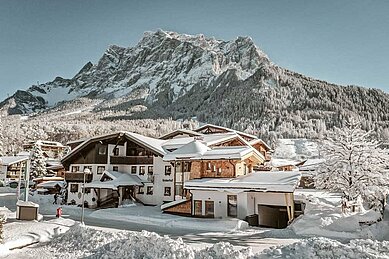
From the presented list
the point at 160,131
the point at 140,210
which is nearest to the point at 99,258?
the point at 140,210

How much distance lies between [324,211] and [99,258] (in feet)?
63.4

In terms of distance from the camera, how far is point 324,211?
2666 cm

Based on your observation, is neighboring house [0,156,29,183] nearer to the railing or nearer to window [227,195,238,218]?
the railing

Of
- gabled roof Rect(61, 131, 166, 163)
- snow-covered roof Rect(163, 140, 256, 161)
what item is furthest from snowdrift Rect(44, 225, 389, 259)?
gabled roof Rect(61, 131, 166, 163)

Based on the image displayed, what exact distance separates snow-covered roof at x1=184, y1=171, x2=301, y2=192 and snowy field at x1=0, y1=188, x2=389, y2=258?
9.24ft

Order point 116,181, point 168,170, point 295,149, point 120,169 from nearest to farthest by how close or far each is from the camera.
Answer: point 116,181 → point 168,170 → point 120,169 → point 295,149

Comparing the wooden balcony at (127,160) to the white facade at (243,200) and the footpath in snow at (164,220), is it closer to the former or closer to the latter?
the footpath in snow at (164,220)

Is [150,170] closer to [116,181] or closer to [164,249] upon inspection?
[116,181]

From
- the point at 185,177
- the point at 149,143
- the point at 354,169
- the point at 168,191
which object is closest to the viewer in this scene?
the point at 354,169

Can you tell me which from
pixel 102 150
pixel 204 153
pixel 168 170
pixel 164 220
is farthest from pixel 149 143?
pixel 164 220

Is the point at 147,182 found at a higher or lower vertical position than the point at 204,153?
lower

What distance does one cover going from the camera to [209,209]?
28.4 m

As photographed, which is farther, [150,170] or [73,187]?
[73,187]

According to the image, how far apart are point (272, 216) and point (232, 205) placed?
540 cm
